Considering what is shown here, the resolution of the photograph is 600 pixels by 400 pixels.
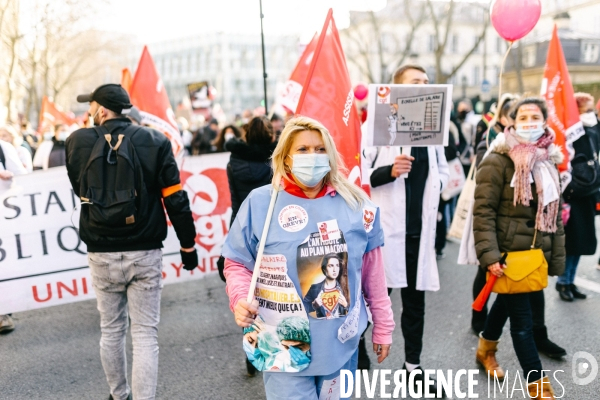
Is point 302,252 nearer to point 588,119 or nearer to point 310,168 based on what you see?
point 310,168

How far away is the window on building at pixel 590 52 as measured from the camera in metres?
30.8

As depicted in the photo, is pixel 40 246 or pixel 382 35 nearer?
pixel 40 246

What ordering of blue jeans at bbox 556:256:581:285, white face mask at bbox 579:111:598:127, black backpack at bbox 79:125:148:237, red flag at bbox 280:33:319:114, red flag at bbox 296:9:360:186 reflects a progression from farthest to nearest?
red flag at bbox 280:33:319:114
blue jeans at bbox 556:256:581:285
white face mask at bbox 579:111:598:127
red flag at bbox 296:9:360:186
black backpack at bbox 79:125:148:237

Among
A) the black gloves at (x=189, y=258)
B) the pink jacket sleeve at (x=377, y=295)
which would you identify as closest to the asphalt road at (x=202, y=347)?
the black gloves at (x=189, y=258)

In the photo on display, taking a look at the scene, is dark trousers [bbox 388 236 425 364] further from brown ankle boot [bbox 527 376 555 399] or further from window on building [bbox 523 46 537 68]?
window on building [bbox 523 46 537 68]

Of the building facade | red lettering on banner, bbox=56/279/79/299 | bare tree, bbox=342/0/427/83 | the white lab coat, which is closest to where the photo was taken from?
the white lab coat

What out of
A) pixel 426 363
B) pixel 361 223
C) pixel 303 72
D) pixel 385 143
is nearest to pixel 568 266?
pixel 426 363

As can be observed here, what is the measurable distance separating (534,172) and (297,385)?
2155 millimetres

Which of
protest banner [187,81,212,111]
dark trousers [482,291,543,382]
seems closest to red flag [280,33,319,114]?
dark trousers [482,291,543,382]

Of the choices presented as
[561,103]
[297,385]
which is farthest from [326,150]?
[561,103]

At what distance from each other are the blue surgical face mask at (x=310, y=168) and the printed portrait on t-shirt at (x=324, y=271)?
0.20 m

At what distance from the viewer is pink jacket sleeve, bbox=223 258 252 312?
2.25 metres

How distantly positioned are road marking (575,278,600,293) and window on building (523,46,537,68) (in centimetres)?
2912

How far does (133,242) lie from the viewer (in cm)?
320
